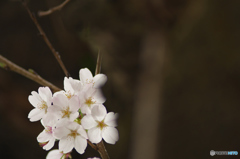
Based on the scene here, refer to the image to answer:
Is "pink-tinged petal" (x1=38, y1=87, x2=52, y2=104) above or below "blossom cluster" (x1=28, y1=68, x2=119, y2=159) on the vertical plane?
above

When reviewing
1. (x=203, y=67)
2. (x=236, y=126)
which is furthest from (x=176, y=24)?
(x=236, y=126)

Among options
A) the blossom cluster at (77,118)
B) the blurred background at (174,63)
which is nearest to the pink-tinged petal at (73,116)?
the blossom cluster at (77,118)

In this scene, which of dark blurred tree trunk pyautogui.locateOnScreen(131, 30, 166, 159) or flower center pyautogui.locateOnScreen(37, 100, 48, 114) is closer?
flower center pyautogui.locateOnScreen(37, 100, 48, 114)

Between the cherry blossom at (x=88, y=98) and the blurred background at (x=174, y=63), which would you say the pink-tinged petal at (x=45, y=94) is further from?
the blurred background at (x=174, y=63)

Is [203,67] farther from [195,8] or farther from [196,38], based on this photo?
[195,8]

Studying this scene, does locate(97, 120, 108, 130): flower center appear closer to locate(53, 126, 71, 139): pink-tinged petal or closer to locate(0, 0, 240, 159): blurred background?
locate(53, 126, 71, 139): pink-tinged petal

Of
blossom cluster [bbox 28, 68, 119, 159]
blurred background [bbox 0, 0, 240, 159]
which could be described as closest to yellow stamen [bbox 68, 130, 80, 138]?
blossom cluster [bbox 28, 68, 119, 159]

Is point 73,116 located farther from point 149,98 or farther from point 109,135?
point 149,98
